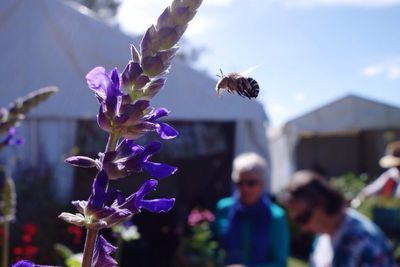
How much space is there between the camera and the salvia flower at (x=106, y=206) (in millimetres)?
597

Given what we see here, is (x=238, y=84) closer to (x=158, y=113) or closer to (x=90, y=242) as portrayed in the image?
(x=158, y=113)

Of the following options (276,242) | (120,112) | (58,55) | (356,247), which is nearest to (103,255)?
(120,112)

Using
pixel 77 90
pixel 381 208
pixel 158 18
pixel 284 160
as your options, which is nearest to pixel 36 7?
pixel 77 90

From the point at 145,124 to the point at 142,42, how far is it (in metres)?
0.09

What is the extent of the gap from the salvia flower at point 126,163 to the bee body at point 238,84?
13.9 inches

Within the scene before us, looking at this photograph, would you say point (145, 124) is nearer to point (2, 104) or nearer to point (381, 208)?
point (2, 104)

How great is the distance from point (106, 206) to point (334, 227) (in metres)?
3.42

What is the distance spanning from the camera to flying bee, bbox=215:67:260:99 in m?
0.98

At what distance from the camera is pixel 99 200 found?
1.97 ft

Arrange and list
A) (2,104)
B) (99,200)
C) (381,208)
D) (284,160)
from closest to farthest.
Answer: (99,200) < (2,104) < (381,208) < (284,160)

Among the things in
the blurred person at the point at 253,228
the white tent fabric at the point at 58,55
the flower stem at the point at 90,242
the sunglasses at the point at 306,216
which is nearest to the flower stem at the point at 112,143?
the flower stem at the point at 90,242

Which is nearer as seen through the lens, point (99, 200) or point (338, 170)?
point (99, 200)

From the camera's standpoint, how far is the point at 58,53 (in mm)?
8188

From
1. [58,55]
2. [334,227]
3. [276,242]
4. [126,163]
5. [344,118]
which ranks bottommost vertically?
[276,242]
